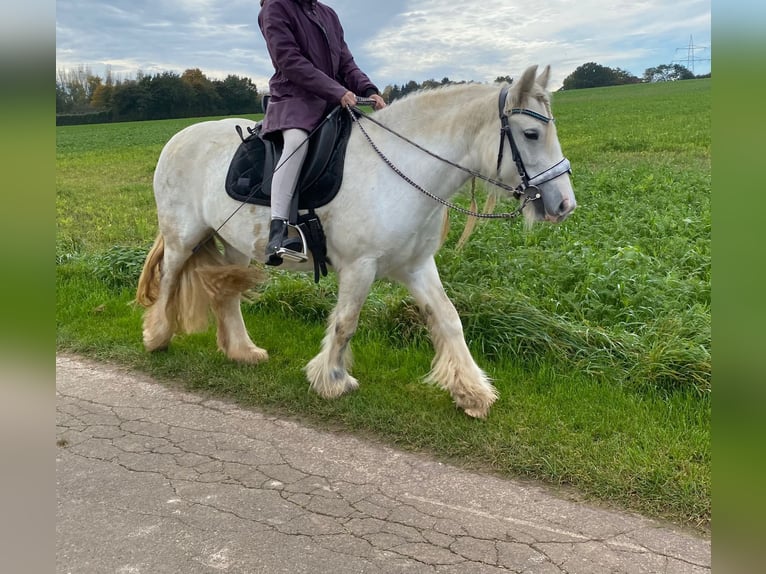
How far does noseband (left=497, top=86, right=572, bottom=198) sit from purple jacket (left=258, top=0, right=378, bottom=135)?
1.05 metres

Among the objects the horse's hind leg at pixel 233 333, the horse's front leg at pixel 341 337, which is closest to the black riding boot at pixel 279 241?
the horse's front leg at pixel 341 337

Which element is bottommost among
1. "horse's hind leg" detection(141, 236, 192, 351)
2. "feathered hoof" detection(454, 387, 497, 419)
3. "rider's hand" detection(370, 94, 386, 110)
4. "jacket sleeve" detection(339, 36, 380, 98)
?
"feathered hoof" detection(454, 387, 497, 419)

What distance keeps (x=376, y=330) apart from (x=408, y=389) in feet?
3.56

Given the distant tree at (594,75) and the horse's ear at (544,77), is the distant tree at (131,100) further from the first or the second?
the horse's ear at (544,77)

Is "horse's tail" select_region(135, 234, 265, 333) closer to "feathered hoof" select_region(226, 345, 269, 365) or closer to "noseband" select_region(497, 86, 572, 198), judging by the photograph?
"feathered hoof" select_region(226, 345, 269, 365)

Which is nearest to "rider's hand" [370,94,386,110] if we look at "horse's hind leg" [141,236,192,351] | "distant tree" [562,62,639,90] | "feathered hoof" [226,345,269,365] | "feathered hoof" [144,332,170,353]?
"horse's hind leg" [141,236,192,351]

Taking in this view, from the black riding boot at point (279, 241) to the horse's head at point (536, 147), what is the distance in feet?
4.92

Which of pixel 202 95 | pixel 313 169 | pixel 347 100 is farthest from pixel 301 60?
pixel 202 95

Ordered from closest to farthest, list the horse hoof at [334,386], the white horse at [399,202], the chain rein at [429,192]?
the white horse at [399,202] < the chain rein at [429,192] < the horse hoof at [334,386]

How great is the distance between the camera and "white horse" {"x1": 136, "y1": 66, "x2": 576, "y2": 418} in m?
3.47

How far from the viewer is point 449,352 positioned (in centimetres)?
415

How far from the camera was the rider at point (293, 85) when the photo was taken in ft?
12.7
